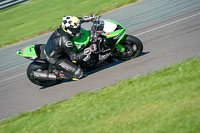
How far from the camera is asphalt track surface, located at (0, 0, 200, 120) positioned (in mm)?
7390

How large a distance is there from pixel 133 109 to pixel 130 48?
2.83 metres

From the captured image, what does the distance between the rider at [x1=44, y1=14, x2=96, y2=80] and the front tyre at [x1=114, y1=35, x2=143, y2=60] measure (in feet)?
2.93

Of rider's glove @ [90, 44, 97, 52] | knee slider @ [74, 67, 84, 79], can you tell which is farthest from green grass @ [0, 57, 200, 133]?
rider's glove @ [90, 44, 97, 52]

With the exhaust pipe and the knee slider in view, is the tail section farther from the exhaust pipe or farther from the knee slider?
the knee slider

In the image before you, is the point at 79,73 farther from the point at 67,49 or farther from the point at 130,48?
the point at 130,48

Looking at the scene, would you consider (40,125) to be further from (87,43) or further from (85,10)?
(85,10)

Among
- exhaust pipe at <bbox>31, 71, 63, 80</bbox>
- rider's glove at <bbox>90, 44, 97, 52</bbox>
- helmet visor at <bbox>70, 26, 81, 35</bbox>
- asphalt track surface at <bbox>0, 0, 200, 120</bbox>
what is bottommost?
asphalt track surface at <bbox>0, 0, 200, 120</bbox>

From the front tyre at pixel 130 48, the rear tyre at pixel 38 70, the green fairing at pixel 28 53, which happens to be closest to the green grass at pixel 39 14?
the rear tyre at pixel 38 70

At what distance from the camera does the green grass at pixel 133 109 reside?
464 cm

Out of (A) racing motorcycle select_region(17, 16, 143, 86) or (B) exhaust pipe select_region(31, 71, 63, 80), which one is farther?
(B) exhaust pipe select_region(31, 71, 63, 80)

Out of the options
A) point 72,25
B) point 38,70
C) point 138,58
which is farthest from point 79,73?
point 138,58

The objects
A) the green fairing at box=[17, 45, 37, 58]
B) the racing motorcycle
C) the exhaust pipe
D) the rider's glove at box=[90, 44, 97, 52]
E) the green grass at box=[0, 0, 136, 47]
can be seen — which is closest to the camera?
the rider's glove at box=[90, 44, 97, 52]

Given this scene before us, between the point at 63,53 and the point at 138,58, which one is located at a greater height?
the point at 63,53

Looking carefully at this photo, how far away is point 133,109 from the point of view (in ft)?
17.4
